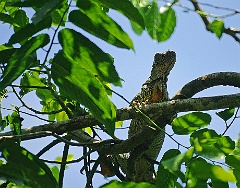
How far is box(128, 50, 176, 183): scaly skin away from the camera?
3.28 meters

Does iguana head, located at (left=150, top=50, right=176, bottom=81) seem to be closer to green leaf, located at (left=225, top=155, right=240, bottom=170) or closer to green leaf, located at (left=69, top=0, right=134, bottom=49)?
green leaf, located at (left=69, top=0, right=134, bottom=49)

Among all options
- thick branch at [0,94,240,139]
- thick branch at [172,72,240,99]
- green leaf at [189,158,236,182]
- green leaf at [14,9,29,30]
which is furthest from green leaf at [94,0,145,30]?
thick branch at [172,72,240,99]

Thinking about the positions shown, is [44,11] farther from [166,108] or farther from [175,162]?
[166,108]

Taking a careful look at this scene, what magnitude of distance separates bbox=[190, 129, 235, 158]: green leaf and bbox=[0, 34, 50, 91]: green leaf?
0.60m

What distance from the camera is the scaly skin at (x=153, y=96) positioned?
10.8 feet

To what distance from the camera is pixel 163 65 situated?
3383 mm

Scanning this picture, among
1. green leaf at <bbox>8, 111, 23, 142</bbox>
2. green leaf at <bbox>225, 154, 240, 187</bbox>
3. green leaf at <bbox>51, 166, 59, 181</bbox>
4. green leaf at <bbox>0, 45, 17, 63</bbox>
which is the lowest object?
green leaf at <bbox>51, 166, 59, 181</bbox>

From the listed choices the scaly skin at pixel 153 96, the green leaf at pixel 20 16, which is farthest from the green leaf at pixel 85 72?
the scaly skin at pixel 153 96

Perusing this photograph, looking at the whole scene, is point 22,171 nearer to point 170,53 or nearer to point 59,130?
point 59,130

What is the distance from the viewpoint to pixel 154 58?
3424 millimetres

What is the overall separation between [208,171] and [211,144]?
276mm

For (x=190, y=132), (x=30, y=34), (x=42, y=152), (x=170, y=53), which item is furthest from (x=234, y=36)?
(x=30, y=34)

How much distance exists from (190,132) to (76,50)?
1.75 ft

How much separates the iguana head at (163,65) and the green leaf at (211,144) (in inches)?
56.9
